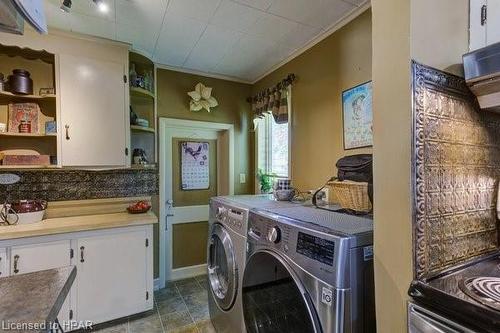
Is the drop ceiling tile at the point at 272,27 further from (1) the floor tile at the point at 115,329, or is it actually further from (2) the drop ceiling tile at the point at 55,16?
(1) the floor tile at the point at 115,329

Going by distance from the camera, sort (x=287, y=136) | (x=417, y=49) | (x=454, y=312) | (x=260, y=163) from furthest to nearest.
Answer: (x=260, y=163) < (x=287, y=136) < (x=417, y=49) < (x=454, y=312)

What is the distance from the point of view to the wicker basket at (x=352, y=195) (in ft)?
4.71

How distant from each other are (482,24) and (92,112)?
8.83ft

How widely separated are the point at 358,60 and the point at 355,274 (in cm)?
159

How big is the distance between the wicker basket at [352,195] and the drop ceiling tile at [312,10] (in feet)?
4.17

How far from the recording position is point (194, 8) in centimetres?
186

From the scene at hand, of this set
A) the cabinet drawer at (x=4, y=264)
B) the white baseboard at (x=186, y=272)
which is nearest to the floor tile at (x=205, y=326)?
the white baseboard at (x=186, y=272)

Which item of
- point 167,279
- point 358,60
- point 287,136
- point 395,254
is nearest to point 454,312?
point 395,254

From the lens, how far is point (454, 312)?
67cm

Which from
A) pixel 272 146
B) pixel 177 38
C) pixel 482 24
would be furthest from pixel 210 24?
pixel 482 24

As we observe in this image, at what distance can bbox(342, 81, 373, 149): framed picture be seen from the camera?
1.80 meters

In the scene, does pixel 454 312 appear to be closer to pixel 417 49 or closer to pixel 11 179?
pixel 417 49

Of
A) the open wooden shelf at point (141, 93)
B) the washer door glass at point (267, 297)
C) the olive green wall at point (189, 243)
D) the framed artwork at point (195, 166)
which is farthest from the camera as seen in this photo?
the framed artwork at point (195, 166)

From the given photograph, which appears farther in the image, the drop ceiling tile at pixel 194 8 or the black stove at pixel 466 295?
the drop ceiling tile at pixel 194 8
